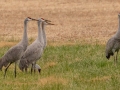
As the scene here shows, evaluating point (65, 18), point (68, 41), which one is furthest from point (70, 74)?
point (65, 18)

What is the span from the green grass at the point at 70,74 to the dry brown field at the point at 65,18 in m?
7.53

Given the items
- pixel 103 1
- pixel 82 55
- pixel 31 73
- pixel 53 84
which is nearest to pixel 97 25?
pixel 103 1

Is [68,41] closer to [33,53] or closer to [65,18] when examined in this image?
[33,53]

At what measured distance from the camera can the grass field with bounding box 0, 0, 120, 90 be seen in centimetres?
1124

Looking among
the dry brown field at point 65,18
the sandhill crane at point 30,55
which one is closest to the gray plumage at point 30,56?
the sandhill crane at point 30,55

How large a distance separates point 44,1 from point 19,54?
3082 centimetres

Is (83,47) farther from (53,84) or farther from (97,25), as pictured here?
(97,25)

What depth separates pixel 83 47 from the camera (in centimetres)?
1738

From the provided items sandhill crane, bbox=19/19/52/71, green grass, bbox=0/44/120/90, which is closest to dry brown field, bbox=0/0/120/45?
green grass, bbox=0/44/120/90

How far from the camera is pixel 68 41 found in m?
22.5

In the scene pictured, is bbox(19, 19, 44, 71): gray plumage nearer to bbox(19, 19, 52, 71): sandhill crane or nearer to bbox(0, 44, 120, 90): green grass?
bbox(19, 19, 52, 71): sandhill crane

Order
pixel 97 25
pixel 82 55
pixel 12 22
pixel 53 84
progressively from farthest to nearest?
1. pixel 12 22
2. pixel 97 25
3. pixel 82 55
4. pixel 53 84

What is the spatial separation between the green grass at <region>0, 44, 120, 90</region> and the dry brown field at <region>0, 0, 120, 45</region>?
7.53 m

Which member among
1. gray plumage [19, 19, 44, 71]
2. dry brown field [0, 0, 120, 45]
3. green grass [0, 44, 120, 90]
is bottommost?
dry brown field [0, 0, 120, 45]
